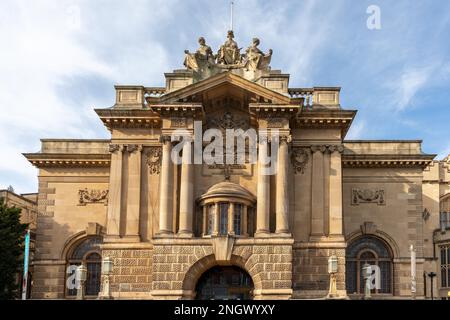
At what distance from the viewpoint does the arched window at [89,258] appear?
1629 inches

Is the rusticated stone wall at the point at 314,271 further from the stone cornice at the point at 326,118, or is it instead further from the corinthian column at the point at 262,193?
the stone cornice at the point at 326,118

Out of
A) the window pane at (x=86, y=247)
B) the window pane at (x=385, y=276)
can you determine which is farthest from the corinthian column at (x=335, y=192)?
the window pane at (x=86, y=247)

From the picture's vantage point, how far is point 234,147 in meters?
38.2

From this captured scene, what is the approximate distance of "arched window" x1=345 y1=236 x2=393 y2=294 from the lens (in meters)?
41.3

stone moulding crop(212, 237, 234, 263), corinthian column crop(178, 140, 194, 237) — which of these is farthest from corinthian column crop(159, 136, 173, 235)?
stone moulding crop(212, 237, 234, 263)

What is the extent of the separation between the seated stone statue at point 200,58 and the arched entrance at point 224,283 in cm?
1218

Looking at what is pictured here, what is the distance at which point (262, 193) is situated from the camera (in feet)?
120

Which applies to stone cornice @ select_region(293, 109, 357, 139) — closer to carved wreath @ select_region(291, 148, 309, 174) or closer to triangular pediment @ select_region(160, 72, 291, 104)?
carved wreath @ select_region(291, 148, 309, 174)

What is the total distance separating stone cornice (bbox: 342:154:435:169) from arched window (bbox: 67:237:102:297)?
1728 cm

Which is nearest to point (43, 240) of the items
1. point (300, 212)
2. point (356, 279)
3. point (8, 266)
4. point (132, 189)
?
point (8, 266)

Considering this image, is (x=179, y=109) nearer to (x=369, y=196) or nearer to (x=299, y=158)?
(x=299, y=158)

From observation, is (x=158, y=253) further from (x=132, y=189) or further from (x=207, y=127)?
(x=207, y=127)

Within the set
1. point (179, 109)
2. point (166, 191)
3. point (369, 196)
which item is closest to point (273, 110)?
point (179, 109)

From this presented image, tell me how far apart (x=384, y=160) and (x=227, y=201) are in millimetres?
12375
